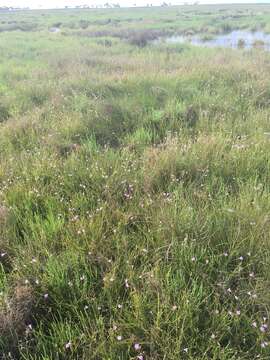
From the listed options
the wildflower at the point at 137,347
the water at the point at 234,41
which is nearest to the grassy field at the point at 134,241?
the wildflower at the point at 137,347

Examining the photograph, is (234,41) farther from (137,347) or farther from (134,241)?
(137,347)

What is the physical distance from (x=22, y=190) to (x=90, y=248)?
4.18 feet

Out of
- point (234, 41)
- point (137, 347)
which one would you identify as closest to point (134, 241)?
point (137, 347)

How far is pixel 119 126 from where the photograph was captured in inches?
215

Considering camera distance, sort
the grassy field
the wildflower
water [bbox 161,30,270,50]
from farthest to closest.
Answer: water [bbox 161,30,270,50] → the grassy field → the wildflower

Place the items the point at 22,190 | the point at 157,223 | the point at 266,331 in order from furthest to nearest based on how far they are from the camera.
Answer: the point at 22,190, the point at 157,223, the point at 266,331

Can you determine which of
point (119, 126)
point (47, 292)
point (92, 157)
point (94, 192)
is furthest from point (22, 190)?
point (119, 126)

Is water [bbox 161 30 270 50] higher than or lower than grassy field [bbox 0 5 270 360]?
higher

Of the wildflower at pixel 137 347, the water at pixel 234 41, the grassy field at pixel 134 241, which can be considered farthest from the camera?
the water at pixel 234 41

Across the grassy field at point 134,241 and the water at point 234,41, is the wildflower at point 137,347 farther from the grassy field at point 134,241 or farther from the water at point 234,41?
the water at point 234,41

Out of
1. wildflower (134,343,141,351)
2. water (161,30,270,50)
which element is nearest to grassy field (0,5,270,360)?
wildflower (134,343,141,351)

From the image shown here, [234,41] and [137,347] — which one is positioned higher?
[234,41]

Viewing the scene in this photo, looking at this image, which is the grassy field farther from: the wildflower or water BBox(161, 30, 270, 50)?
water BBox(161, 30, 270, 50)

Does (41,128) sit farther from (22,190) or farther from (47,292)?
(47,292)
